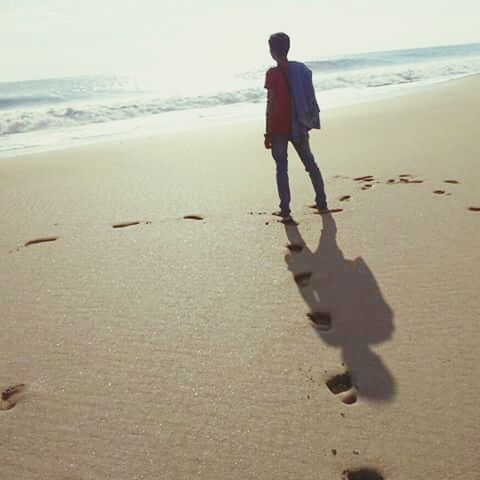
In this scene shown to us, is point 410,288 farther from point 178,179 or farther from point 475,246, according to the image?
point 178,179

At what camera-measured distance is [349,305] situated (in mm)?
2990

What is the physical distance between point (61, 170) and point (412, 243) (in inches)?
207

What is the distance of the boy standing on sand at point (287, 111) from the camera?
450 centimetres

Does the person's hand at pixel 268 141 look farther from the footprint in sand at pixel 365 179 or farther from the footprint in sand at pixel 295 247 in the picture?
the footprint in sand at pixel 365 179

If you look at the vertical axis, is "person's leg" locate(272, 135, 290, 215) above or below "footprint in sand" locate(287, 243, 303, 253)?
above

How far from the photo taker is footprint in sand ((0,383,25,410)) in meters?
2.29

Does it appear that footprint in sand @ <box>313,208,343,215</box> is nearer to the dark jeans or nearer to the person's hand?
the dark jeans

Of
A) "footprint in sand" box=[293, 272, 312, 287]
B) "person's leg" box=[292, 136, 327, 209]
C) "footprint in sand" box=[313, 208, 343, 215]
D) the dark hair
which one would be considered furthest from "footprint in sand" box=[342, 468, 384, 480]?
the dark hair

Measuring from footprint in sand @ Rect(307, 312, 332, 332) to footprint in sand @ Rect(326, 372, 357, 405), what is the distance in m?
0.42

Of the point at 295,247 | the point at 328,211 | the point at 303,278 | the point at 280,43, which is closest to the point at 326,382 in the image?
the point at 303,278

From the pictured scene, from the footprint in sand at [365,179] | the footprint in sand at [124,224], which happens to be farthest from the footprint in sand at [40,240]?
the footprint in sand at [365,179]

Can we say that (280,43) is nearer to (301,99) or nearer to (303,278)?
(301,99)

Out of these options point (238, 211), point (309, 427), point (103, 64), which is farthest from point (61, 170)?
point (103, 64)

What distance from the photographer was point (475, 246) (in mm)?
3639
